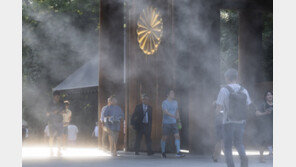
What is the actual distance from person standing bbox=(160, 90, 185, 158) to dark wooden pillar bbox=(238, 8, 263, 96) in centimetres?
431

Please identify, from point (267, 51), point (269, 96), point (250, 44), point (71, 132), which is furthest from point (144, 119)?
point (267, 51)

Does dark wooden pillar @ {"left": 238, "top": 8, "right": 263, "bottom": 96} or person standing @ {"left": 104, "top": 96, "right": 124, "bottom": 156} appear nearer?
person standing @ {"left": 104, "top": 96, "right": 124, "bottom": 156}

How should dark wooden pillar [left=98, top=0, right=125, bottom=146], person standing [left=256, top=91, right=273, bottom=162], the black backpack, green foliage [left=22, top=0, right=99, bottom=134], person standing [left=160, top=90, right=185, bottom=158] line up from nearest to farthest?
the black backpack, person standing [left=256, top=91, right=273, bottom=162], person standing [left=160, top=90, right=185, bottom=158], dark wooden pillar [left=98, top=0, right=125, bottom=146], green foliage [left=22, top=0, right=99, bottom=134]

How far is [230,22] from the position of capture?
2853 centimetres

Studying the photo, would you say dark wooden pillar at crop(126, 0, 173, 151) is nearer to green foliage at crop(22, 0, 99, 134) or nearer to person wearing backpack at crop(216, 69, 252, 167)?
person wearing backpack at crop(216, 69, 252, 167)

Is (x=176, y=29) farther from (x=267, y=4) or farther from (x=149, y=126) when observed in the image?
(x=267, y=4)

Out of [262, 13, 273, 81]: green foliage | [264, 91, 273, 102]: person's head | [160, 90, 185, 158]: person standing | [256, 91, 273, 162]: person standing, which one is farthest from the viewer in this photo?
[262, 13, 273, 81]: green foliage

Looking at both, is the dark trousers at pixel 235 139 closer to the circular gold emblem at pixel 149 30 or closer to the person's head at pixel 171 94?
the person's head at pixel 171 94

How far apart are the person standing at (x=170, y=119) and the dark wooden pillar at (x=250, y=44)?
4.31m

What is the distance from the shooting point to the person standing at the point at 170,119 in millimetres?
14594

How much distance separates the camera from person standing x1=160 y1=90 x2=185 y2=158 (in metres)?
14.6

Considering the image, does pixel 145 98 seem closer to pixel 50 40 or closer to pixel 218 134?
pixel 218 134

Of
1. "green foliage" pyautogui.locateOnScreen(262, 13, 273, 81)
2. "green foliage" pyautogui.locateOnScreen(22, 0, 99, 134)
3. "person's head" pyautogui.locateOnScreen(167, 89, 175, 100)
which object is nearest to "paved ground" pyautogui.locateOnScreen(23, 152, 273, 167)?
"person's head" pyautogui.locateOnScreen(167, 89, 175, 100)

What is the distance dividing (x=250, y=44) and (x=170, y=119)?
505 cm
